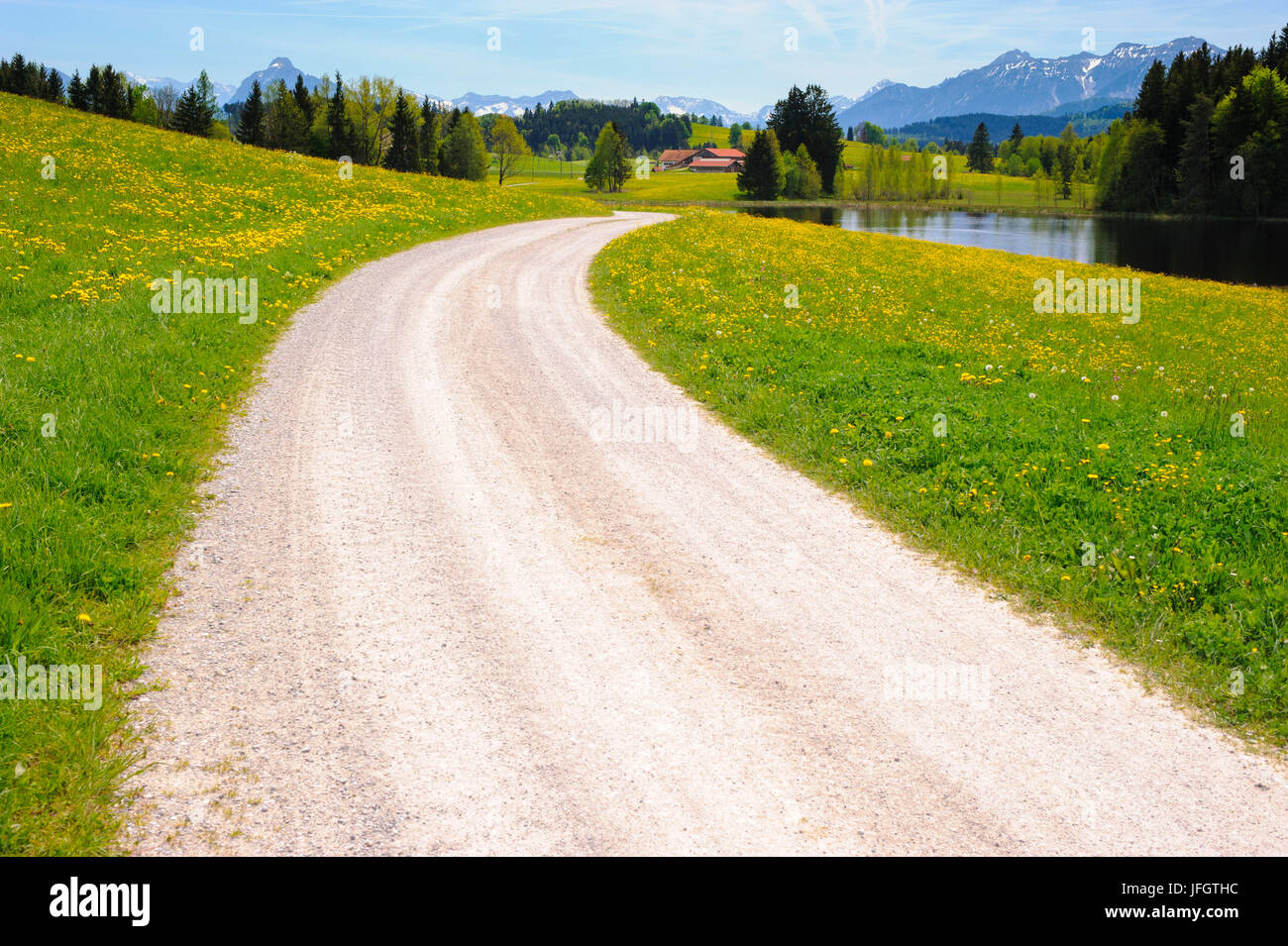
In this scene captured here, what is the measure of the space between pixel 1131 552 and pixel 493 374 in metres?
10.8

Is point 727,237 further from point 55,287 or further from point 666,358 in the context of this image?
point 55,287

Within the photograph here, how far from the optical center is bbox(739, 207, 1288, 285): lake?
55.8 metres

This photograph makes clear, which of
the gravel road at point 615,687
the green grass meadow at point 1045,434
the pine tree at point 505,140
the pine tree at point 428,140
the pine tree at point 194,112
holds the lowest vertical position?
the gravel road at point 615,687

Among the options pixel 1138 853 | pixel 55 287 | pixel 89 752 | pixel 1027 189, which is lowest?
pixel 1138 853

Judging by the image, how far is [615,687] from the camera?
6227 mm

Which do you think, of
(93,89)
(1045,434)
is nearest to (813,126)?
(93,89)

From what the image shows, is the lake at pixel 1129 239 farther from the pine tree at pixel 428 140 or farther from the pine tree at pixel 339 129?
the pine tree at pixel 339 129

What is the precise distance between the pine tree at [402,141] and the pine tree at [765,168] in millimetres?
64198

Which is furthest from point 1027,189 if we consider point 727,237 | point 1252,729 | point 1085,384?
point 1252,729

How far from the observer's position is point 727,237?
35469 millimetres

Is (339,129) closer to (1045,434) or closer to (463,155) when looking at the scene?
(463,155)

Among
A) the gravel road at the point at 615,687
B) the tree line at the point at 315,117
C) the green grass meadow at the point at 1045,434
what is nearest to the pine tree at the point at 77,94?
the tree line at the point at 315,117

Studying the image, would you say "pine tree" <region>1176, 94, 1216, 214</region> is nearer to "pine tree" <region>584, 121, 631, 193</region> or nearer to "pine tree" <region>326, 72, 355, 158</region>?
"pine tree" <region>584, 121, 631, 193</region>

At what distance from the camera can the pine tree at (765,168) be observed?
448 feet
